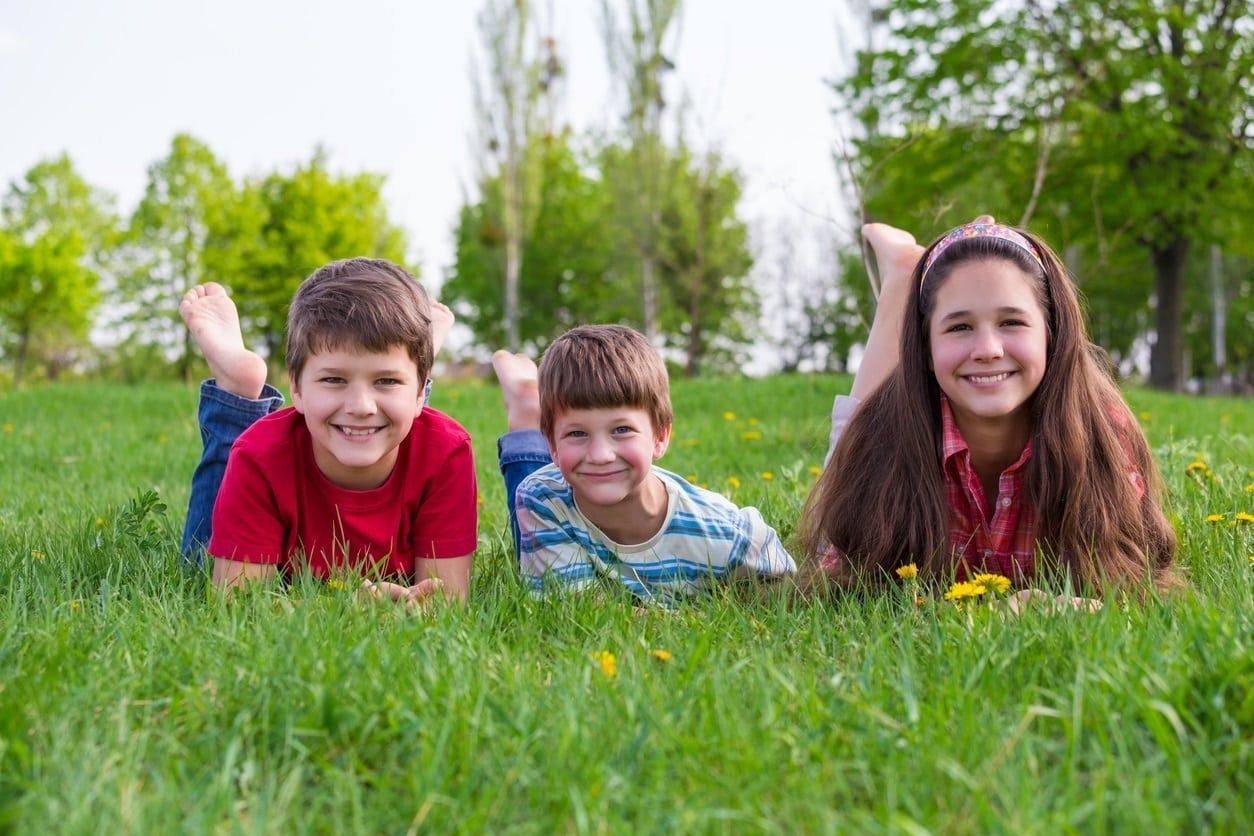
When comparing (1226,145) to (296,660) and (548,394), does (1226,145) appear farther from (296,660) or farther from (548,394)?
(296,660)

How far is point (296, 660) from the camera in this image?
73.3 inches

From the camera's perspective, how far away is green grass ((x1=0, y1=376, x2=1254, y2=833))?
57.2 inches

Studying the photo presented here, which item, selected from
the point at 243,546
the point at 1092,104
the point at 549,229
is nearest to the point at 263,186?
the point at 549,229

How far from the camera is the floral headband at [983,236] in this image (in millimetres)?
2855

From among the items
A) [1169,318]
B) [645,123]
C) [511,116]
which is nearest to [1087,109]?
[1169,318]

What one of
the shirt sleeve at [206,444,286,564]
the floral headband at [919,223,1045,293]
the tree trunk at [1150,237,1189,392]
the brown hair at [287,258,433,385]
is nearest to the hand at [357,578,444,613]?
the shirt sleeve at [206,444,286,564]

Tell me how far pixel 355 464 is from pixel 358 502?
26 centimetres

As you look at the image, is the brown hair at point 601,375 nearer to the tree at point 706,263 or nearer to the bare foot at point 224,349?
the bare foot at point 224,349

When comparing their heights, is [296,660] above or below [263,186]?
below

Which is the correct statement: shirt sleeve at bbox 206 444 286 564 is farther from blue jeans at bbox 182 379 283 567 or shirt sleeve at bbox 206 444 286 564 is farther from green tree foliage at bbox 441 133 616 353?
green tree foliage at bbox 441 133 616 353

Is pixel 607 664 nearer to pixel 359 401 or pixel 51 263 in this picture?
pixel 359 401

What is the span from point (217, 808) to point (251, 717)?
1.01 ft

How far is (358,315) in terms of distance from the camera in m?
2.74

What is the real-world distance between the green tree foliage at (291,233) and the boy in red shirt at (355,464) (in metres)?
27.7
